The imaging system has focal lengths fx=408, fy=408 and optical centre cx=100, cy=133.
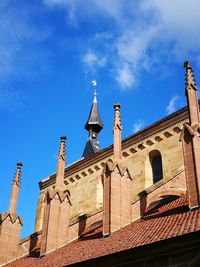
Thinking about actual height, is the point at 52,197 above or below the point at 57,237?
above

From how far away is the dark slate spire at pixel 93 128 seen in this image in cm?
3303

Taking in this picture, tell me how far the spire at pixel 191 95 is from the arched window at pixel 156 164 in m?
6.84

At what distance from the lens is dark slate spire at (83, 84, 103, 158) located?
33025mm

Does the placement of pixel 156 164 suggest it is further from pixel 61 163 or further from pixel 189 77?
pixel 189 77

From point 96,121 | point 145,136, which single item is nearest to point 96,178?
point 145,136

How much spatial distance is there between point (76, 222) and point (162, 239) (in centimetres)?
940

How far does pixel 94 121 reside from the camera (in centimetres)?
3634

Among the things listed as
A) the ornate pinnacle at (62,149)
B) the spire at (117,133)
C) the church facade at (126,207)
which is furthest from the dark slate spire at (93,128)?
the spire at (117,133)

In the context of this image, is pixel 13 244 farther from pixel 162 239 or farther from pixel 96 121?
pixel 96 121

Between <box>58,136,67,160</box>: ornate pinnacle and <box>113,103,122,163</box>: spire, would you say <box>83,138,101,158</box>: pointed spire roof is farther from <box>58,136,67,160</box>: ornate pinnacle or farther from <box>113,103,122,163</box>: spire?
<box>113,103,122,163</box>: spire

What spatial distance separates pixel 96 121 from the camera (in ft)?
119

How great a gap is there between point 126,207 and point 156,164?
6.28 m

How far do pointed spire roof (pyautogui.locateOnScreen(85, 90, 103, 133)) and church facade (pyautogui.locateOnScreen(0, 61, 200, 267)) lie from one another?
10.3m

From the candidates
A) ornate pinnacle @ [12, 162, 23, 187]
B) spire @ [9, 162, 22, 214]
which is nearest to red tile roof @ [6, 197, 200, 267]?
spire @ [9, 162, 22, 214]
